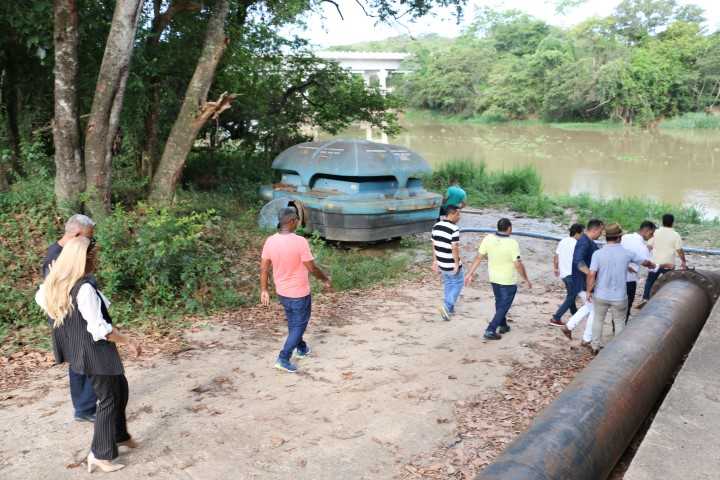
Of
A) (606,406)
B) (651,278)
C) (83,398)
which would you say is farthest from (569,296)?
(83,398)

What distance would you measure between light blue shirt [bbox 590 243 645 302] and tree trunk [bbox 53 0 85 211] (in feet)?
21.9

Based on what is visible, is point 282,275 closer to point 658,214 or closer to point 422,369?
point 422,369

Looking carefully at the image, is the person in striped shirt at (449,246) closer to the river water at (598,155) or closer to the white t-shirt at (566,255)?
the white t-shirt at (566,255)

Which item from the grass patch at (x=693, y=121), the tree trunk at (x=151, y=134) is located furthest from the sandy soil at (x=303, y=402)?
the grass patch at (x=693, y=121)

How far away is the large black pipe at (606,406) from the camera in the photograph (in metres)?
3.45

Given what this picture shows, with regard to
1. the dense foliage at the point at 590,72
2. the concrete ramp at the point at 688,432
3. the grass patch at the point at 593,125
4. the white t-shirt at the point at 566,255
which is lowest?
the concrete ramp at the point at 688,432

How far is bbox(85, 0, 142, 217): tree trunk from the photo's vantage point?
322 inches

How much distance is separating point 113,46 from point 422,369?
5761 mm

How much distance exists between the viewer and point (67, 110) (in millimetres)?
8344

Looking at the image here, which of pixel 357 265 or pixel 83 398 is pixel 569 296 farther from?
pixel 83 398

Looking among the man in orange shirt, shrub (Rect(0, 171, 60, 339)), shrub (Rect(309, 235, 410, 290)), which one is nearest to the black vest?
the man in orange shirt

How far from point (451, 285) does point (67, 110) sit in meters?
5.50

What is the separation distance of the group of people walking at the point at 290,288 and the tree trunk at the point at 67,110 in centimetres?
364

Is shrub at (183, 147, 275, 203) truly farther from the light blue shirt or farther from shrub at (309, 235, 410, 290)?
the light blue shirt
